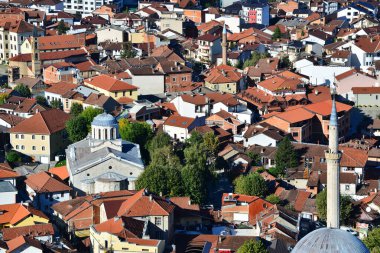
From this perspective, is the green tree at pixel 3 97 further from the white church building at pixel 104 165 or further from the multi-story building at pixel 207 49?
the multi-story building at pixel 207 49

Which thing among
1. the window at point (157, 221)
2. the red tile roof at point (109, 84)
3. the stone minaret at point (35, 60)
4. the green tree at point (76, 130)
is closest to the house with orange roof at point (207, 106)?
the red tile roof at point (109, 84)

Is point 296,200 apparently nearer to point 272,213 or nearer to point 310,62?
point 272,213

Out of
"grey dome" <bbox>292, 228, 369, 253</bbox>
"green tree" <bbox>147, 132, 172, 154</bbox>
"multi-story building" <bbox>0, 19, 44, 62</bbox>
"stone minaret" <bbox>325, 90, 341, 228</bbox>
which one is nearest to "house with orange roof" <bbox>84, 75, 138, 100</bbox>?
"green tree" <bbox>147, 132, 172, 154</bbox>

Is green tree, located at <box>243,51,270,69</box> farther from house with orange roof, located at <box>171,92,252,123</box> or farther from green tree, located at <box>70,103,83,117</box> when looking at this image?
green tree, located at <box>70,103,83,117</box>

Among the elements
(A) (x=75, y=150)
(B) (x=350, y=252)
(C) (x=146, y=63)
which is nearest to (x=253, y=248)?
(B) (x=350, y=252)

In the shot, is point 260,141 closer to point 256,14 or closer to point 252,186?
point 252,186
